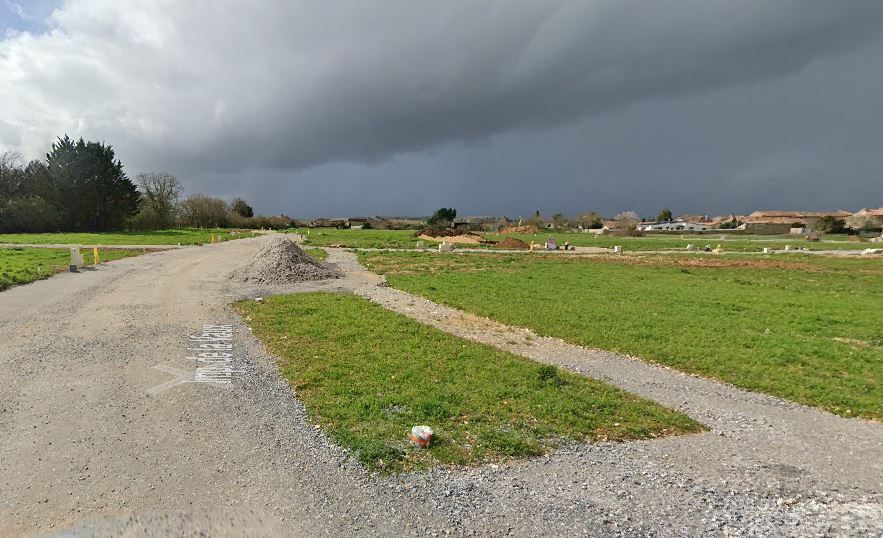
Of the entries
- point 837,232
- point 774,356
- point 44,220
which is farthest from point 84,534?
point 837,232

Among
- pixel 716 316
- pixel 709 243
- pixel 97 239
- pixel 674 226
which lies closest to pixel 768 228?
pixel 674 226

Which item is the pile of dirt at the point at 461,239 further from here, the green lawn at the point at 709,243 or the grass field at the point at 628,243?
the green lawn at the point at 709,243

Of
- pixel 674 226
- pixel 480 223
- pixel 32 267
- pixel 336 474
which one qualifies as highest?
pixel 480 223

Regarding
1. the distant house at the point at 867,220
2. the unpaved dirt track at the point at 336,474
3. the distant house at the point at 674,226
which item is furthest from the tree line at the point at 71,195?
the distant house at the point at 867,220

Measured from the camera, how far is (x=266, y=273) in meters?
20.5

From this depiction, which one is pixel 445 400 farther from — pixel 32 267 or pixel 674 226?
pixel 674 226

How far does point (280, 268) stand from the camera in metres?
21.0

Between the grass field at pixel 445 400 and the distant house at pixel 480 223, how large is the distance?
99052 millimetres

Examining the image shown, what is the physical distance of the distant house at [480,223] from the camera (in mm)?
119750

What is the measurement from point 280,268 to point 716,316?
17319 mm

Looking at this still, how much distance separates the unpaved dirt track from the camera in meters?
4.18

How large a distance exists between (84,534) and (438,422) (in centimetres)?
381

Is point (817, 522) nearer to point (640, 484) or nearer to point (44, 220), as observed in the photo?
point (640, 484)

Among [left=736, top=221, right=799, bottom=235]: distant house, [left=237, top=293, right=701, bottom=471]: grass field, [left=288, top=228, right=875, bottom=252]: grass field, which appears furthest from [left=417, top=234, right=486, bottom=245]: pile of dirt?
[left=736, top=221, right=799, bottom=235]: distant house
